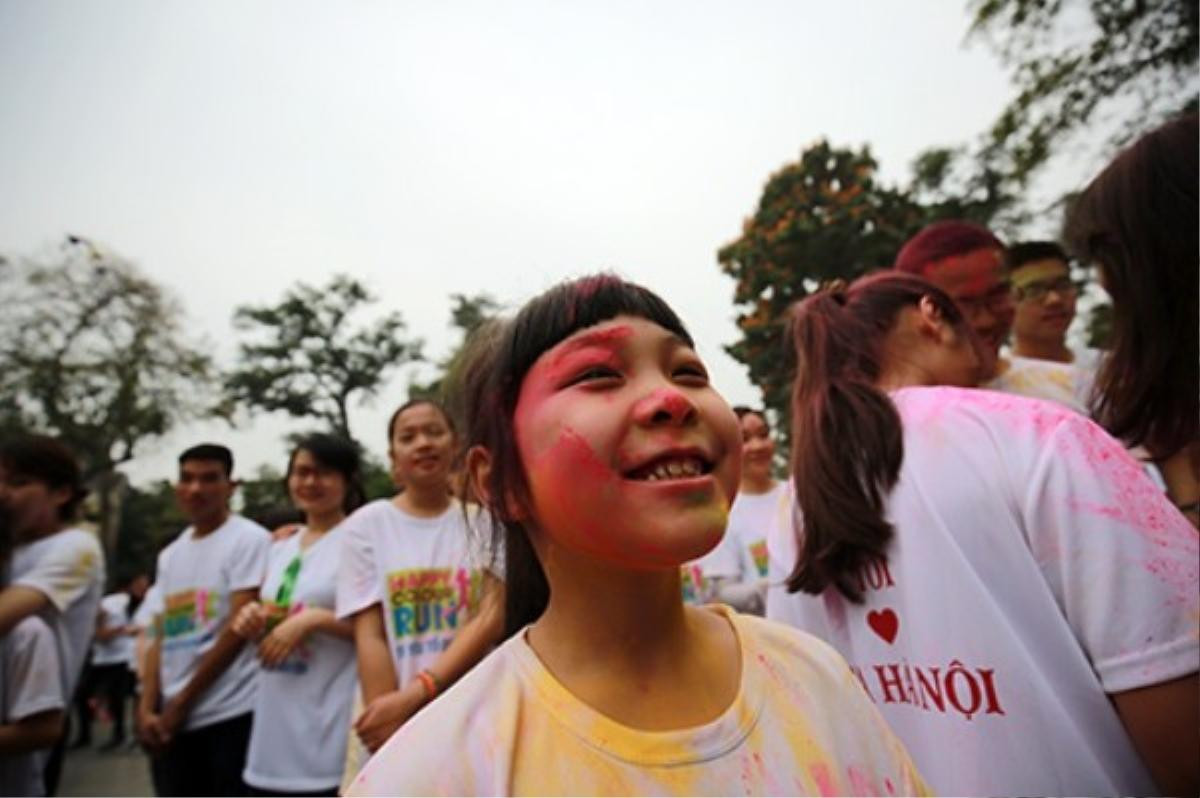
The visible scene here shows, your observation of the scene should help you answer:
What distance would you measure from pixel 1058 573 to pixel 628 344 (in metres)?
0.89

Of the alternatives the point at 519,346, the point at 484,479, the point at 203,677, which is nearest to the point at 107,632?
the point at 203,677

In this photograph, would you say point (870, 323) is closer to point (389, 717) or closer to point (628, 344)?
point (628, 344)

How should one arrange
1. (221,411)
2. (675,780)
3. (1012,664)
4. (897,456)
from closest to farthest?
(675,780) < (1012,664) < (897,456) < (221,411)

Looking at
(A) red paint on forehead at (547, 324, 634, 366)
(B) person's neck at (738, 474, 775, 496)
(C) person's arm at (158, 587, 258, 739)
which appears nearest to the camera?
(A) red paint on forehead at (547, 324, 634, 366)

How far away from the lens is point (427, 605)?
2.93 metres

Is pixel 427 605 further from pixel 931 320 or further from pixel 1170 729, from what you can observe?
pixel 1170 729

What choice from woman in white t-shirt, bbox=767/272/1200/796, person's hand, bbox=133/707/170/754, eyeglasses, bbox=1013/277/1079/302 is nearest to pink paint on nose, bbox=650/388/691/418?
woman in white t-shirt, bbox=767/272/1200/796

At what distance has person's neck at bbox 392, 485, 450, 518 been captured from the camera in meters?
3.14

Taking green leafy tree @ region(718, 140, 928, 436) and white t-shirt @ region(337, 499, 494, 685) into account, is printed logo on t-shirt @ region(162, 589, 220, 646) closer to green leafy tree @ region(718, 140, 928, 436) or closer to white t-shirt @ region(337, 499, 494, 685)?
white t-shirt @ region(337, 499, 494, 685)

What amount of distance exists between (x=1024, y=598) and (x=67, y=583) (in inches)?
134

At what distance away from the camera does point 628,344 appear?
1.17 meters

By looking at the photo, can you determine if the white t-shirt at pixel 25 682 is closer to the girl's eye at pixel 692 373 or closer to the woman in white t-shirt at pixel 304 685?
the woman in white t-shirt at pixel 304 685

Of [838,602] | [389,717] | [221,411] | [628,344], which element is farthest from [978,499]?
[221,411]

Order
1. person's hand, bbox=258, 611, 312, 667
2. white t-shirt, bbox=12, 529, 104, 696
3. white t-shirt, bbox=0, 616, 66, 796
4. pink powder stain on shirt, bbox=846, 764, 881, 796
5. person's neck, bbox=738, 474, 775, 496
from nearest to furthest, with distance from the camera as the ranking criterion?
pink powder stain on shirt, bbox=846, 764, 881, 796 → white t-shirt, bbox=0, 616, 66, 796 → white t-shirt, bbox=12, 529, 104, 696 → person's hand, bbox=258, 611, 312, 667 → person's neck, bbox=738, 474, 775, 496
